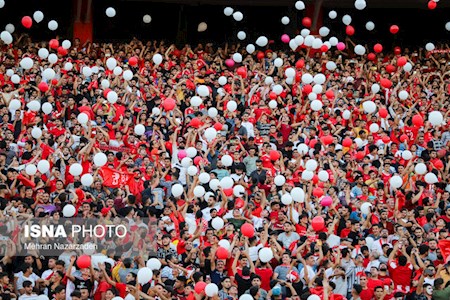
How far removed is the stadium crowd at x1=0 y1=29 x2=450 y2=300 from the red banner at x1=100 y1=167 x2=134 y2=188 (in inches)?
0.7

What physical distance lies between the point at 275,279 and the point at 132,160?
2986 millimetres

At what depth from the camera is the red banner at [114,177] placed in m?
10.1

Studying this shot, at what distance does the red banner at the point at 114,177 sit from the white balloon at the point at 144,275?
93.5 inches

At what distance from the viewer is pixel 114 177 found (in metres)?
10.1

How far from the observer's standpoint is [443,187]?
1073cm

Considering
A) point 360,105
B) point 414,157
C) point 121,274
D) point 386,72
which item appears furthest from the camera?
point 386,72

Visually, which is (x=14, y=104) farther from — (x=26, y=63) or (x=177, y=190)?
(x=177, y=190)

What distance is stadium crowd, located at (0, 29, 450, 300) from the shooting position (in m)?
8.36

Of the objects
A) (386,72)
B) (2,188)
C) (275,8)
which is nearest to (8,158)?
(2,188)

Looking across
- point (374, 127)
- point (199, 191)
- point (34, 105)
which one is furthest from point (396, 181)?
point (34, 105)

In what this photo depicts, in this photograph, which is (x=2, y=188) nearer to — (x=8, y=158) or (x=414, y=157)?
(x=8, y=158)

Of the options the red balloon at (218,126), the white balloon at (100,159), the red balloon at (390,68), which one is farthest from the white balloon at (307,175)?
the red balloon at (390,68)

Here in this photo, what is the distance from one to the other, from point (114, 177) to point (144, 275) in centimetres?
255

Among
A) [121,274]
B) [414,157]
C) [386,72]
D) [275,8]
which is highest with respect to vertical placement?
[275,8]
